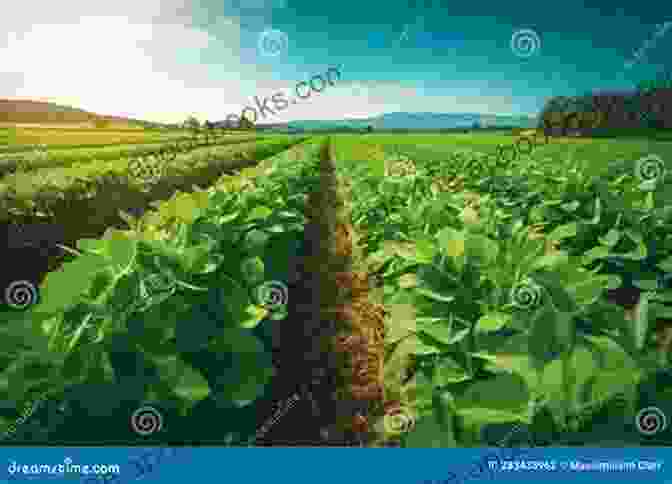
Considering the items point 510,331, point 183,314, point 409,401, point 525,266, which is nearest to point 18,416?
point 183,314

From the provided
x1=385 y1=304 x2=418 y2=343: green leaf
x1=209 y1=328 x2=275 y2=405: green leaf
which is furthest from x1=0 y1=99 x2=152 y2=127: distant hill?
x1=385 y1=304 x2=418 y2=343: green leaf

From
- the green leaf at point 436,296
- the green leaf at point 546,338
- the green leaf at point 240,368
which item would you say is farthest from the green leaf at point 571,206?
the green leaf at point 240,368

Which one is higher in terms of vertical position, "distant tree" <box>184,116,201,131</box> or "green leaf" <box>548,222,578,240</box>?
"distant tree" <box>184,116,201,131</box>

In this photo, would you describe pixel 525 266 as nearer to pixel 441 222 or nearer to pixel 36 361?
pixel 441 222

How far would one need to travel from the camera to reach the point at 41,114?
1.84 meters

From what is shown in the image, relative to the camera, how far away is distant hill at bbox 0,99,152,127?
70.8 inches

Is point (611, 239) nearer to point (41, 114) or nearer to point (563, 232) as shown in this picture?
point (563, 232)

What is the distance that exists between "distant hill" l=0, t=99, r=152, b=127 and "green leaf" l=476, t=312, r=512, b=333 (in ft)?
5.60

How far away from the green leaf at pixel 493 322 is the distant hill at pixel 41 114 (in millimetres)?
1708

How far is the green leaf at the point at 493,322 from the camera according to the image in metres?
1.29

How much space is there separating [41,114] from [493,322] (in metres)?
1.94

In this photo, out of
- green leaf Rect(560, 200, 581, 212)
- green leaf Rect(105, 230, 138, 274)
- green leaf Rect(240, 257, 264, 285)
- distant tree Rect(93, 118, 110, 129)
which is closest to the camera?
green leaf Rect(105, 230, 138, 274)

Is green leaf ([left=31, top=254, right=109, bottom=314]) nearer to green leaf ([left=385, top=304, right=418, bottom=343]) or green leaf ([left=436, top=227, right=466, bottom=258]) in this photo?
green leaf ([left=385, top=304, right=418, bottom=343])

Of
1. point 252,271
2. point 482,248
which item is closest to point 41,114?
point 252,271
